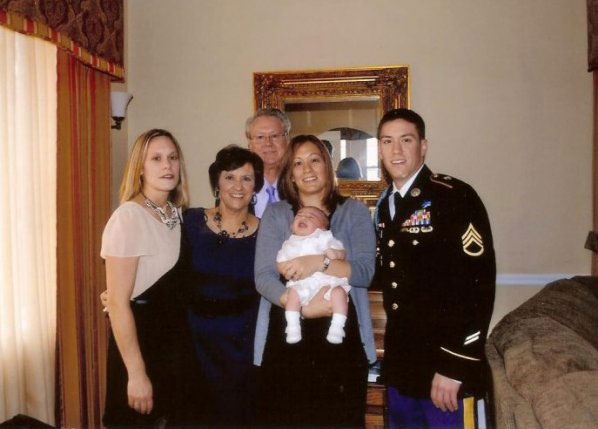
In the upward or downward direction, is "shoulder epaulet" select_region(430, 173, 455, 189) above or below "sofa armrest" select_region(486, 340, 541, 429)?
above

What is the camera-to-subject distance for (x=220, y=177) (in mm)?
2045

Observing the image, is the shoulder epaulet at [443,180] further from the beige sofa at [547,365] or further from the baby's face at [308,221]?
the beige sofa at [547,365]

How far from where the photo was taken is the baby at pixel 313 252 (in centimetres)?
174

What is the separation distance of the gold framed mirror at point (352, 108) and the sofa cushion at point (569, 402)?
2301 mm

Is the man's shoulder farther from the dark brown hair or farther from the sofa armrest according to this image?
the sofa armrest

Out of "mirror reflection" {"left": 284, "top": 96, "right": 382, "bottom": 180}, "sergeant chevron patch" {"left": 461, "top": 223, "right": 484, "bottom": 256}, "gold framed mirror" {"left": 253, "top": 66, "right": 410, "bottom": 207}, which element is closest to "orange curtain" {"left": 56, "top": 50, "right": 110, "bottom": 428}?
"gold framed mirror" {"left": 253, "top": 66, "right": 410, "bottom": 207}

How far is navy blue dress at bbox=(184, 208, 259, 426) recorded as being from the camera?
6.26ft

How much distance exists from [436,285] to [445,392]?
351mm

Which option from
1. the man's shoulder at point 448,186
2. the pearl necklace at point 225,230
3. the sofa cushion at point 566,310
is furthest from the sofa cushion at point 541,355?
the pearl necklace at point 225,230

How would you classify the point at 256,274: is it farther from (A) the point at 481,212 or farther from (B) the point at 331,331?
(A) the point at 481,212

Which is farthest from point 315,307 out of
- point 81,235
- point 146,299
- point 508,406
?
point 81,235

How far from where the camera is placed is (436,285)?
1755 millimetres

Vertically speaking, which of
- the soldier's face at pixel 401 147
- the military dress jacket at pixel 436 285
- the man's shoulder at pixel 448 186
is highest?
the soldier's face at pixel 401 147

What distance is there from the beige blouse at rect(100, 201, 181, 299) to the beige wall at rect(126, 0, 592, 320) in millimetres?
2182
